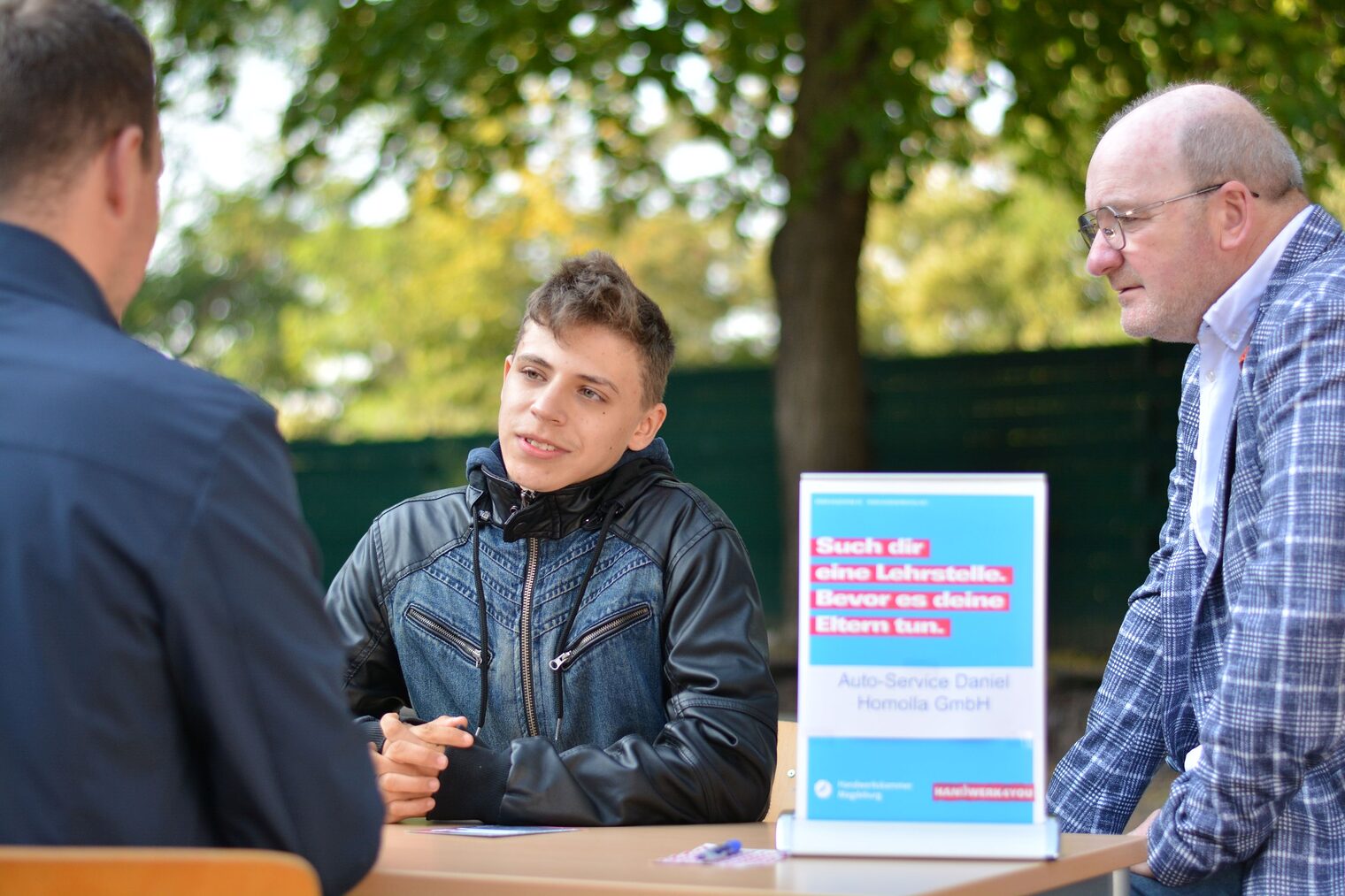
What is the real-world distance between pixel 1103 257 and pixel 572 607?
116 centimetres

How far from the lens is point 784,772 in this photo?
2.91 metres

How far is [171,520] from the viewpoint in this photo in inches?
63.0

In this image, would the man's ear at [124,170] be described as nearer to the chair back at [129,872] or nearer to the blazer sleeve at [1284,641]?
the chair back at [129,872]

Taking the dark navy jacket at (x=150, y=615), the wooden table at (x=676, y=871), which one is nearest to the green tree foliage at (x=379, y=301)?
the wooden table at (x=676, y=871)

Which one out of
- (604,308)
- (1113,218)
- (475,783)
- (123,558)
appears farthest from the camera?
(604,308)

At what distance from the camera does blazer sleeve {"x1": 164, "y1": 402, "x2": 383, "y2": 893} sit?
1612 millimetres

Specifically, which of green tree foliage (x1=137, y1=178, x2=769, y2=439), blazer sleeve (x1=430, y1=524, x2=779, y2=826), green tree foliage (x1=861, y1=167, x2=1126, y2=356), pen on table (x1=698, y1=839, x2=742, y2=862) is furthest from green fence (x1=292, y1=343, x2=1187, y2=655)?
green tree foliage (x1=861, y1=167, x2=1126, y2=356)

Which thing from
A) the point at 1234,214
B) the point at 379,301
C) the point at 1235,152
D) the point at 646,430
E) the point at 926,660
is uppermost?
the point at 379,301

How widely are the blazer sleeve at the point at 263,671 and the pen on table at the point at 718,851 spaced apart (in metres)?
0.46

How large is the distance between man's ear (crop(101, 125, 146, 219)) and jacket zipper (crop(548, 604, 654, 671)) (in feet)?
4.24

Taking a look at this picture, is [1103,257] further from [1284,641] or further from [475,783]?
[475,783]

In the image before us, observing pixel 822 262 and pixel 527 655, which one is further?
pixel 822 262

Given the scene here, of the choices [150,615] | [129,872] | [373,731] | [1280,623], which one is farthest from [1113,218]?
[129,872]

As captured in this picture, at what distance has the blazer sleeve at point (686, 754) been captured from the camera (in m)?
2.47
